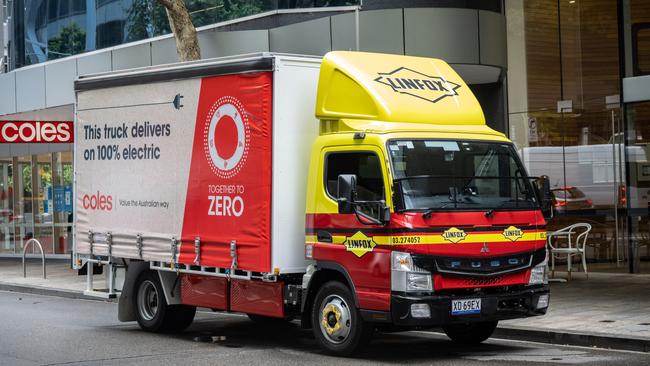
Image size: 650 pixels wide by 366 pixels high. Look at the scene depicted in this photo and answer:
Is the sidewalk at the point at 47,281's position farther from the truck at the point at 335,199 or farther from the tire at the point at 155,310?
the truck at the point at 335,199

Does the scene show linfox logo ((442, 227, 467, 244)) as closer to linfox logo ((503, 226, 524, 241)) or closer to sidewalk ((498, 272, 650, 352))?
linfox logo ((503, 226, 524, 241))

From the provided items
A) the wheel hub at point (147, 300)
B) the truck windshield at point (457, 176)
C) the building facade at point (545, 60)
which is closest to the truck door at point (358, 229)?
the truck windshield at point (457, 176)

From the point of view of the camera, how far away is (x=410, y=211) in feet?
33.0

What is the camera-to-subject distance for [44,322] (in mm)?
14969

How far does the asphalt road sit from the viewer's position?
10664 mm

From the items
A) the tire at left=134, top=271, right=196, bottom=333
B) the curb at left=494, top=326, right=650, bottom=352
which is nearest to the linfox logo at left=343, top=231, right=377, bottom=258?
the curb at left=494, top=326, right=650, bottom=352

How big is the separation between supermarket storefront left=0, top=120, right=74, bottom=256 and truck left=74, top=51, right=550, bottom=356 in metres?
18.8

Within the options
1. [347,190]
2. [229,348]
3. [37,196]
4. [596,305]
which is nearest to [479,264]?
[347,190]

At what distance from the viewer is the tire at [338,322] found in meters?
10.5

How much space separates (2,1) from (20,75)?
9.45 meters

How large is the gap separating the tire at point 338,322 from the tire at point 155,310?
2993 mm

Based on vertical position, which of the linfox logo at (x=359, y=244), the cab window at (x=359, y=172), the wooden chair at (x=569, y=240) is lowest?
the wooden chair at (x=569, y=240)

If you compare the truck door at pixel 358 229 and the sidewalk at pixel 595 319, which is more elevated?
the truck door at pixel 358 229

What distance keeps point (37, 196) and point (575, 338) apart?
2565 cm
